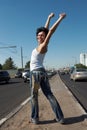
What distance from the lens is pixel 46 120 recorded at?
775cm

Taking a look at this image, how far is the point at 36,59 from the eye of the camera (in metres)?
7.09

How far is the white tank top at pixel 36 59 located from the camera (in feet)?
23.1

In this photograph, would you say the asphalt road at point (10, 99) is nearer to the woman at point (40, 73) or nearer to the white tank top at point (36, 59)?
the woman at point (40, 73)


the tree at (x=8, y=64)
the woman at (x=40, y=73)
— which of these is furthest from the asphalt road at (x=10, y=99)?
the tree at (x=8, y=64)

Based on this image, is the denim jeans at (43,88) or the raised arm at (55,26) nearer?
the raised arm at (55,26)

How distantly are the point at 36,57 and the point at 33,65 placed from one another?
244 millimetres

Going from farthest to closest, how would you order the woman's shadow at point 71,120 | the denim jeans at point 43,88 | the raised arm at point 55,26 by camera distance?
the woman's shadow at point 71,120
the denim jeans at point 43,88
the raised arm at point 55,26

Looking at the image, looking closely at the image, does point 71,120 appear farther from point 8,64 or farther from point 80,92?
point 8,64

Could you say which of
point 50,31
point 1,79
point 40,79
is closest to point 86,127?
point 40,79

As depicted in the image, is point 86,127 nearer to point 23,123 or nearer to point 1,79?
point 23,123

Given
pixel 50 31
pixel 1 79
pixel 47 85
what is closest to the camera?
pixel 50 31

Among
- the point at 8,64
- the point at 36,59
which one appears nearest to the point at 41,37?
the point at 36,59

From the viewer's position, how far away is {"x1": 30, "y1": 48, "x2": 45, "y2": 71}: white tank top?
7055mm

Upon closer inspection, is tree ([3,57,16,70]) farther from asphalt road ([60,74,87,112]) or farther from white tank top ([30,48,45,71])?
white tank top ([30,48,45,71])
